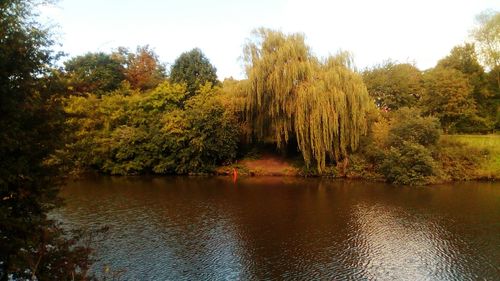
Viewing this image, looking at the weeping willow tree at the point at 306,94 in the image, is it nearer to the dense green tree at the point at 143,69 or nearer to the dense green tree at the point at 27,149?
the dense green tree at the point at 143,69

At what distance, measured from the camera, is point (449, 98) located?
30484mm

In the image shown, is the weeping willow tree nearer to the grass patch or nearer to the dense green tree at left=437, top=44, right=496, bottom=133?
the grass patch

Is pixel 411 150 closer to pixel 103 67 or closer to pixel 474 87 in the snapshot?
pixel 474 87

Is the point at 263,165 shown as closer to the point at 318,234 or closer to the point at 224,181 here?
the point at 224,181

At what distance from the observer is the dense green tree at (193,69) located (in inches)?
1373

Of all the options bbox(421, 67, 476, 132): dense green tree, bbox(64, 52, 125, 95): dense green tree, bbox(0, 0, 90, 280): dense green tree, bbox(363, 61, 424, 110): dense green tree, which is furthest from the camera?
bbox(64, 52, 125, 95): dense green tree

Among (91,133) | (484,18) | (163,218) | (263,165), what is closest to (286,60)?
(263,165)

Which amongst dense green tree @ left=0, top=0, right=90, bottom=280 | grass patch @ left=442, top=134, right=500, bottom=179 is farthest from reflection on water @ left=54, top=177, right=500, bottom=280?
dense green tree @ left=0, top=0, right=90, bottom=280

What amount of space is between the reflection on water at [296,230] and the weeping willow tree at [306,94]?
3539 mm

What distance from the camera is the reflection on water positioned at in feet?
35.9

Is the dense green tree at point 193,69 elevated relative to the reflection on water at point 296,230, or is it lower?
elevated

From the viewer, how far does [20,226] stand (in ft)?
19.9

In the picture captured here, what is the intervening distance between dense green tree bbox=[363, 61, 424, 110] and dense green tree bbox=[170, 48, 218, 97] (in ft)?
47.7

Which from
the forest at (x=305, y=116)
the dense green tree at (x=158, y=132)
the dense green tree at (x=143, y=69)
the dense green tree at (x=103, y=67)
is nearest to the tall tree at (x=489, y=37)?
the forest at (x=305, y=116)
